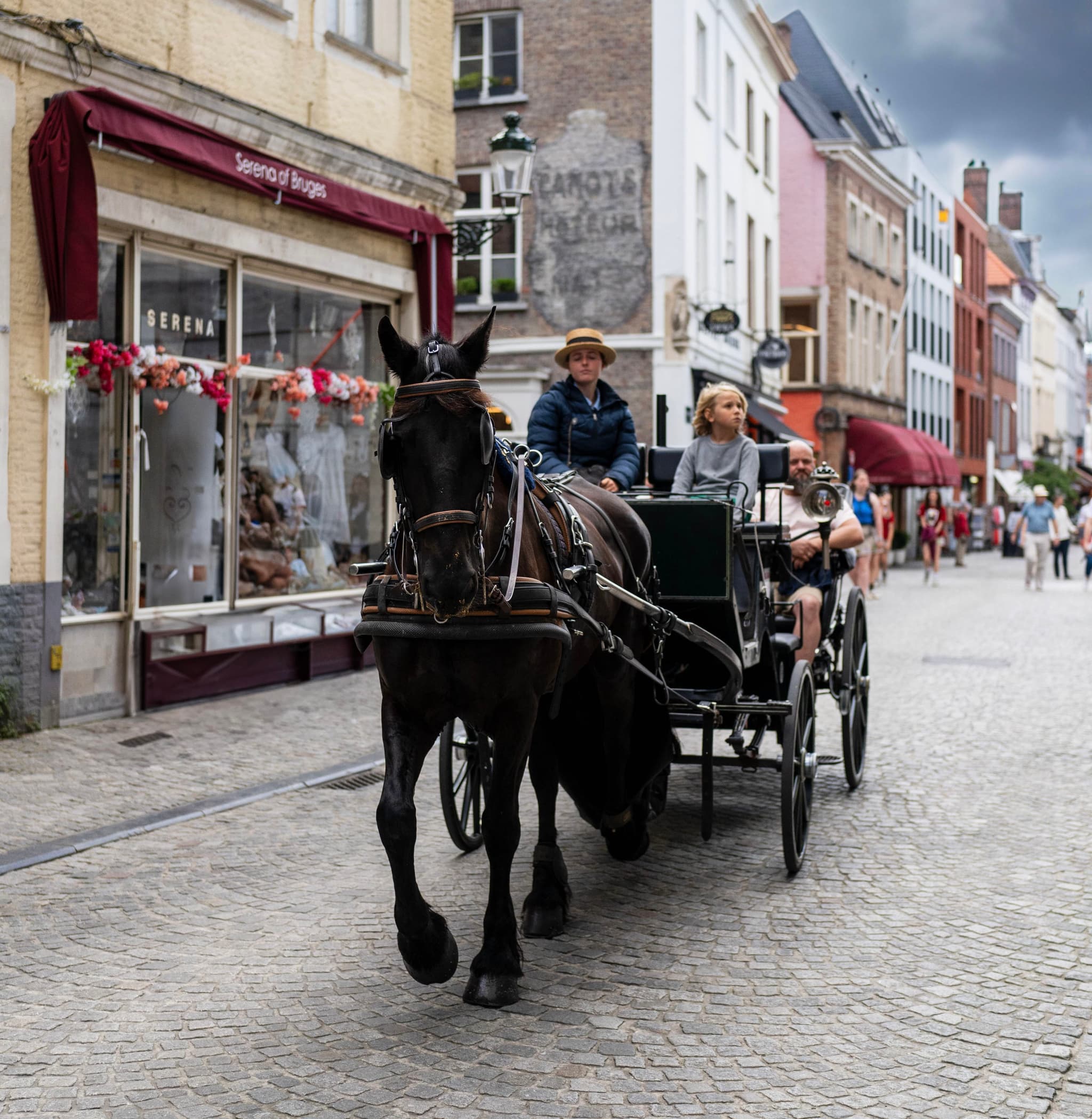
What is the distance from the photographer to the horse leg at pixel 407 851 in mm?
4359

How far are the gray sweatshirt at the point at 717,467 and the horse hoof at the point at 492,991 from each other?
3.25 m

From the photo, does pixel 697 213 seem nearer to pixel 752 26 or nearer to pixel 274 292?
pixel 752 26

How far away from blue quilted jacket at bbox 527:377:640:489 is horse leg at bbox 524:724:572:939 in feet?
5.85

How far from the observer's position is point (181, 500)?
11336 mm

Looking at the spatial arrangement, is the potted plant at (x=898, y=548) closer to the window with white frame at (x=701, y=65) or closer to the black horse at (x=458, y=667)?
the window with white frame at (x=701, y=65)

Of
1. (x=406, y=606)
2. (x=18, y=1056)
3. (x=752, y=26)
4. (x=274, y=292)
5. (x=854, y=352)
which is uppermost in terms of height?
(x=752, y=26)

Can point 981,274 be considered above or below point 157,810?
above

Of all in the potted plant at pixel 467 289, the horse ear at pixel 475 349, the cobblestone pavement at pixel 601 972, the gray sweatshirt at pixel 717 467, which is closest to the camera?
the cobblestone pavement at pixel 601 972

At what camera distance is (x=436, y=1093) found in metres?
3.71

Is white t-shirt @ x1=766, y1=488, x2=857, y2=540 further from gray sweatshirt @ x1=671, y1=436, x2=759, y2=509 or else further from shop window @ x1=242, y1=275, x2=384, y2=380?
shop window @ x1=242, y1=275, x2=384, y2=380

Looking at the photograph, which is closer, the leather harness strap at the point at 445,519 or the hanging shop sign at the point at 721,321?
the leather harness strap at the point at 445,519

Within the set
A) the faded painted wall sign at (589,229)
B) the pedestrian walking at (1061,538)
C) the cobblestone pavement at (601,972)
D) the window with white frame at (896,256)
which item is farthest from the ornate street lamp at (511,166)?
the window with white frame at (896,256)

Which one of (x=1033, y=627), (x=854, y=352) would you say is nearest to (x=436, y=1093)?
(x=1033, y=627)

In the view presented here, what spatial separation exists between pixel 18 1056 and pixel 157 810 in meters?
3.34
